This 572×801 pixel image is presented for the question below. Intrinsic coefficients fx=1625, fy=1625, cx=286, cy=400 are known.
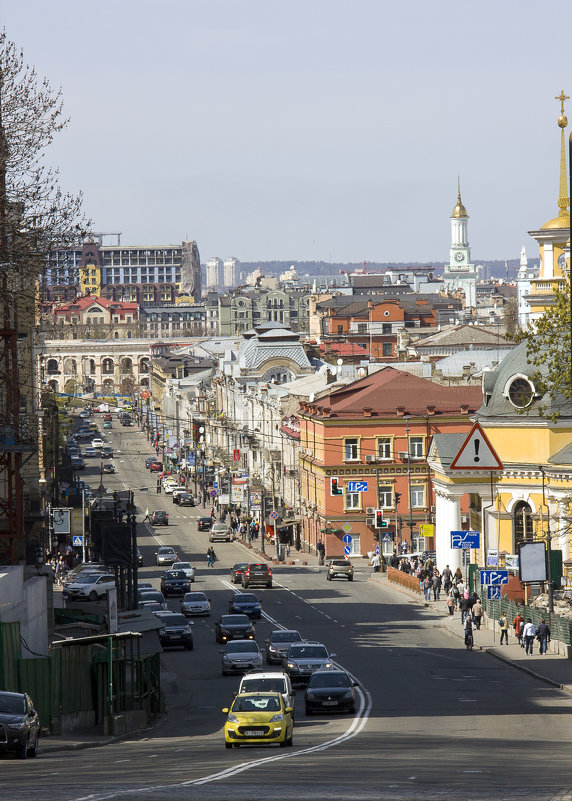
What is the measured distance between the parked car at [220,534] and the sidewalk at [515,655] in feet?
122

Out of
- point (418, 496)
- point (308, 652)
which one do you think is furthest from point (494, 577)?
point (418, 496)

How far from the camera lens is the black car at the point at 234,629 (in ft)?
180

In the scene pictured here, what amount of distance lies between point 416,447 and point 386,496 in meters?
3.61

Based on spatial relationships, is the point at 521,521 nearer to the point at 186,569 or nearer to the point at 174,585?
the point at 174,585

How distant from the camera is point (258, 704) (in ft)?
108

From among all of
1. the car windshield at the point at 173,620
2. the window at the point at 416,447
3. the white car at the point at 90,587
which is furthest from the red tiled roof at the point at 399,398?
the car windshield at the point at 173,620

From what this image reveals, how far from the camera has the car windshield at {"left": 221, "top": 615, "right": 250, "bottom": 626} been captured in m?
55.9


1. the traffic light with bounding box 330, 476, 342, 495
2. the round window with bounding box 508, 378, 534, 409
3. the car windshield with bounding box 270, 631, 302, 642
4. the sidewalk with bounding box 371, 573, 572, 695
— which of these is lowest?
the sidewalk with bounding box 371, 573, 572, 695

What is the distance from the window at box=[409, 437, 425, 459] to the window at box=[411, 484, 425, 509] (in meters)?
2.08

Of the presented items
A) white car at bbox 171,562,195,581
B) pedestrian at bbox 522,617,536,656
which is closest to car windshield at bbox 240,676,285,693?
pedestrian at bbox 522,617,536,656

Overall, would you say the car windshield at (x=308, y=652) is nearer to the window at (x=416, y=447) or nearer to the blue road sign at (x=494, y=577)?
the blue road sign at (x=494, y=577)

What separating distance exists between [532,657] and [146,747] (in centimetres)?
2149

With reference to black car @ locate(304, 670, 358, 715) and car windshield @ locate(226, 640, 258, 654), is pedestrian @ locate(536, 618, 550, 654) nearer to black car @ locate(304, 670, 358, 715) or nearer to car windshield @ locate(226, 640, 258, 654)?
car windshield @ locate(226, 640, 258, 654)

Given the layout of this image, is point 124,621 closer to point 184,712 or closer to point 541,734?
point 184,712
